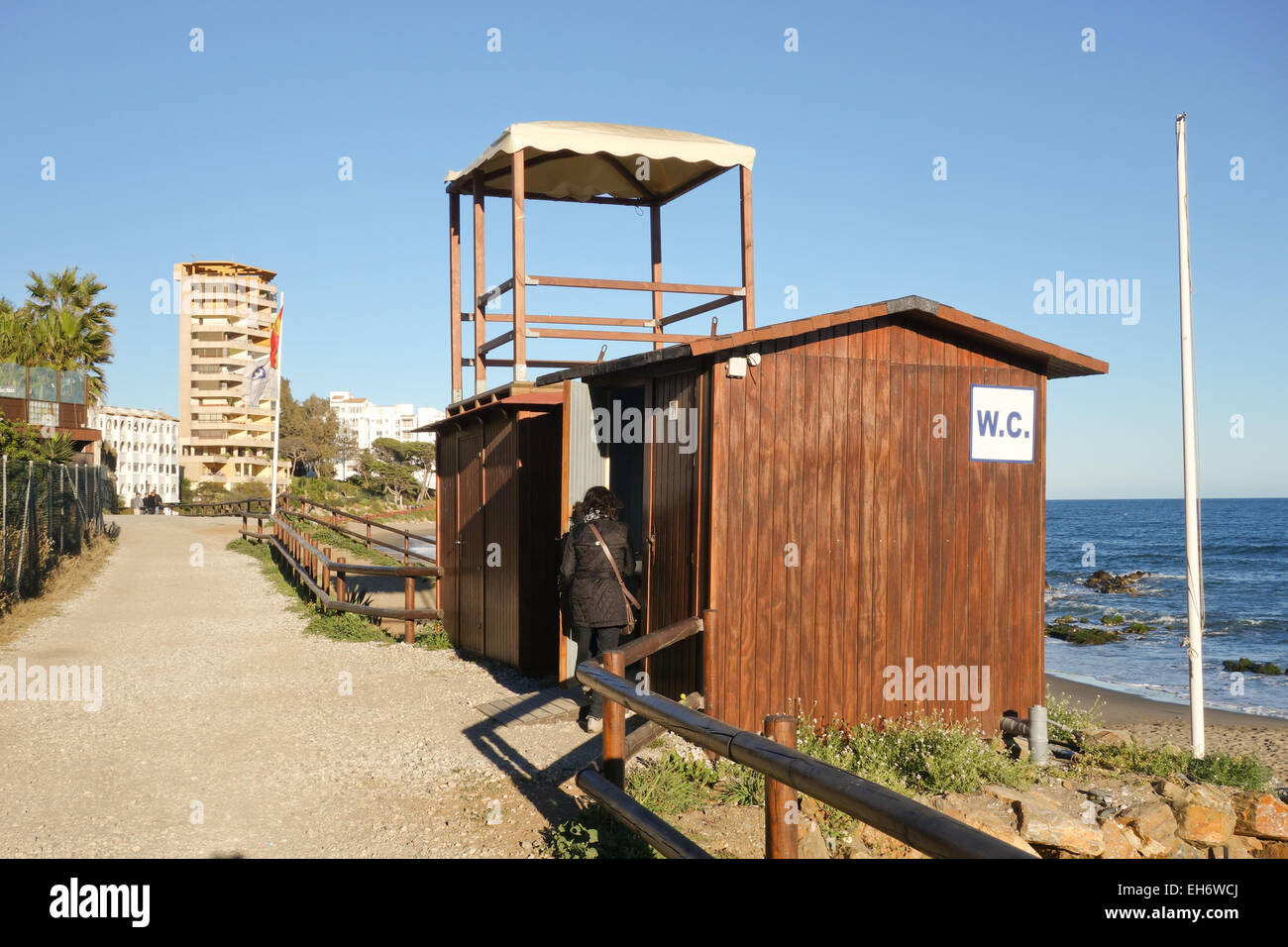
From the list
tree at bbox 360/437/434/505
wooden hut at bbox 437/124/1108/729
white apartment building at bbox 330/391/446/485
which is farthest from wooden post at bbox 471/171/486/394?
white apartment building at bbox 330/391/446/485

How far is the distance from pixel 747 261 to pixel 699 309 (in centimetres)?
81

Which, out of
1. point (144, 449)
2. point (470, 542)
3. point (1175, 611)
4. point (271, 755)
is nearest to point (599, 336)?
point (470, 542)

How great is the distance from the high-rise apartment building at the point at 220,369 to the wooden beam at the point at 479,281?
80623 mm

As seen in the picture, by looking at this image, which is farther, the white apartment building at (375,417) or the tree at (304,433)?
the white apartment building at (375,417)

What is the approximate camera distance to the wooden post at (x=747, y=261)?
10.7 m

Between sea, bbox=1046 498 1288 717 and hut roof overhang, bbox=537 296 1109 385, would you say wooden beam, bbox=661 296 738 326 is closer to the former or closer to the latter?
hut roof overhang, bbox=537 296 1109 385

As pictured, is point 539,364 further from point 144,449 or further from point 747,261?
point 144,449

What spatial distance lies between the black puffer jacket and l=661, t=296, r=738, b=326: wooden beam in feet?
13.6

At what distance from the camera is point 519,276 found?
34.0ft

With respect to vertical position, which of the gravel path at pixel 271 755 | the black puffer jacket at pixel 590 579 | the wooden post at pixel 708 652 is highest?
the black puffer jacket at pixel 590 579

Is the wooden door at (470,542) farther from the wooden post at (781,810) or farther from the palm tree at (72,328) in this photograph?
the palm tree at (72,328)

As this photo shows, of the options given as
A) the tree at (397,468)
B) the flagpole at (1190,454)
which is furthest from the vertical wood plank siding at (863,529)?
the tree at (397,468)
